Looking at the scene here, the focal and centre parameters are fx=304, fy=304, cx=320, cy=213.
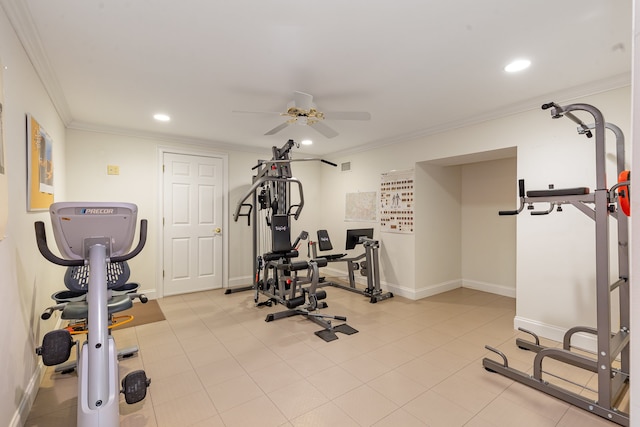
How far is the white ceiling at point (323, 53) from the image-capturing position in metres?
1.74

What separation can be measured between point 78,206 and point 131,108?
88.9 inches

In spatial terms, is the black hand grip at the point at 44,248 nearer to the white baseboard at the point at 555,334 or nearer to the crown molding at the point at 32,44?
the crown molding at the point at 32,44

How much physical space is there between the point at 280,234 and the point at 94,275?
2.36m

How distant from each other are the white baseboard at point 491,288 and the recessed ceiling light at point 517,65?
314 centimetres

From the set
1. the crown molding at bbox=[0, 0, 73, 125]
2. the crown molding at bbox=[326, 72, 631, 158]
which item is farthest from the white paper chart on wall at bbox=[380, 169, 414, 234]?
the crown molding at bbox=[0, 0, 73, 125]

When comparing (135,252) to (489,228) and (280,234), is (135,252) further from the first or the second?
(489,228)

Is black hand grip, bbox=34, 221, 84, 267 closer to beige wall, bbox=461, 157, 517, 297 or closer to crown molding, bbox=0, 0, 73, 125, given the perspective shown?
crown molding, bbox=0, 0, 73, 125

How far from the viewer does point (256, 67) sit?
2379 mm

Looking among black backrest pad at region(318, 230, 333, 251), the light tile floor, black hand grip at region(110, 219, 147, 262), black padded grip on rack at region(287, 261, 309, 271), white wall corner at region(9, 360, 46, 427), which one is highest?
black hand grip at region(110, 219, 147, 262)

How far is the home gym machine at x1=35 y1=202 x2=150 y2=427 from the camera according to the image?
1494 mm

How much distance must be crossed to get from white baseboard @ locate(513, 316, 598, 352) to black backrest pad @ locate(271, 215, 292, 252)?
270 cm

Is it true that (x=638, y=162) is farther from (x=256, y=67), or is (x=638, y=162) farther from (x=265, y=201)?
(x=265, y=201)

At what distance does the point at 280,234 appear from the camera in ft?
12.6

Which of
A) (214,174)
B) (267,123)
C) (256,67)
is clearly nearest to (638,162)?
(256,67)
